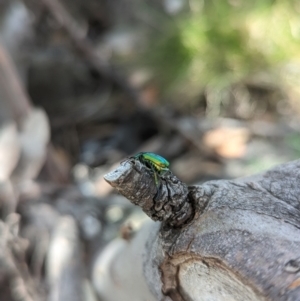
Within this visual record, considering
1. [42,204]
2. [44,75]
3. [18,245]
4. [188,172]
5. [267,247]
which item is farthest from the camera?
[44,75]

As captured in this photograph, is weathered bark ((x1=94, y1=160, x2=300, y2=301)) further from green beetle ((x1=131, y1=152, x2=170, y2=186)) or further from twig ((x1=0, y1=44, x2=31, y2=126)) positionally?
twig ((x1=0, y1=44, x2=31, y2=126))

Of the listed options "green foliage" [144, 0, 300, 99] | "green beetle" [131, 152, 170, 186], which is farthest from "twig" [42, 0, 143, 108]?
"green beetle" [131, 152, 170, 186]

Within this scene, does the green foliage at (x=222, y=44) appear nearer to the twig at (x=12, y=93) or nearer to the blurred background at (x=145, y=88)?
the blurred background at (x=145, y=88)

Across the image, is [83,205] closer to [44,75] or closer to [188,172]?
[188,172]

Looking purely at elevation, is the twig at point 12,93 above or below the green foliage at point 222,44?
below

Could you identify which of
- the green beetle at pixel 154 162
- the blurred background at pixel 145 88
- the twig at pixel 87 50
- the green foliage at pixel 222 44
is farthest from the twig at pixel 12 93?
the green beetle at pixel 154 162

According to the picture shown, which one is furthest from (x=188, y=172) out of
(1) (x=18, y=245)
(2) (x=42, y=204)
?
(1) (x=18, y=245)

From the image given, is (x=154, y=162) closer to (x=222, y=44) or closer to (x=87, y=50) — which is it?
(x=87, y=50)

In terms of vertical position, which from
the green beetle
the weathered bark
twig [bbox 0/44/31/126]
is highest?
the green beetle
